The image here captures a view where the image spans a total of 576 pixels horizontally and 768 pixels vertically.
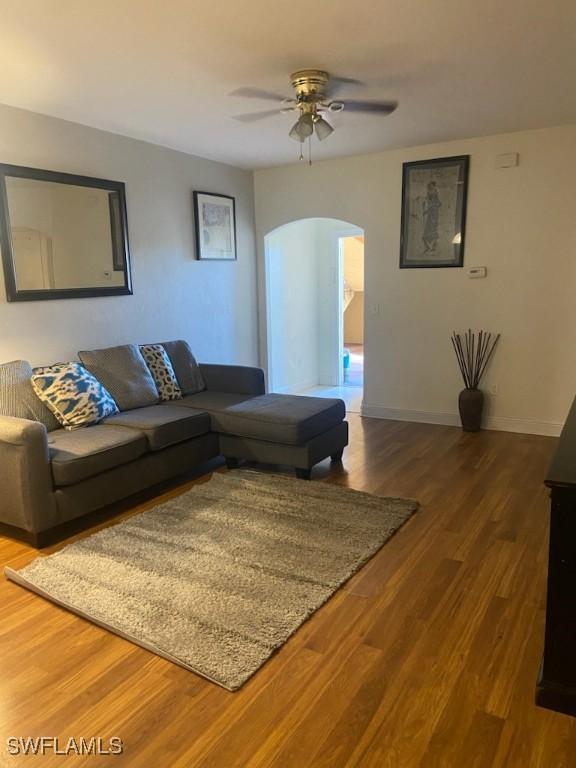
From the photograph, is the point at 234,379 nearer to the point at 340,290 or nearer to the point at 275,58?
the point at 275,58

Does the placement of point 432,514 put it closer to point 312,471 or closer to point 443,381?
point 312,471

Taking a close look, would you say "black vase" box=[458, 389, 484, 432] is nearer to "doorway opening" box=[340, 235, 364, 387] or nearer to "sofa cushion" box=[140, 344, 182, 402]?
"sofa cushion" box=[140, 344, 182, 402]

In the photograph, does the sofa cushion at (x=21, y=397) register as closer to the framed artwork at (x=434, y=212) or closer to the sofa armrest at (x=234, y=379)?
the sofa armrest at (x=234, y=379)

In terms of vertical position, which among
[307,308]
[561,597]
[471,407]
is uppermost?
[307,308]

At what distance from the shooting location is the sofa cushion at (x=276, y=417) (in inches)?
145

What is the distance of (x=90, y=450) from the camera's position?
3084mm

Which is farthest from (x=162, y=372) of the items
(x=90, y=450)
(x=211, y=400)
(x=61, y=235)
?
(x=90, y=450)

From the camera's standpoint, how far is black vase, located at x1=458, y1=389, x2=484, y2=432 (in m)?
4.84

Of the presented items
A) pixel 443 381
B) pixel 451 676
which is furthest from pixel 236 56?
pixel 443 381

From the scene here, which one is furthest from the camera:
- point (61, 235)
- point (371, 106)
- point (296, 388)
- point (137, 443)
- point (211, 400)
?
point (296, 388)

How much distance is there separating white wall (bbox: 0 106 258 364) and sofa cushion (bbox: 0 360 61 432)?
250 mm

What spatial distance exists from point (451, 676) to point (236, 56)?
2933 mm

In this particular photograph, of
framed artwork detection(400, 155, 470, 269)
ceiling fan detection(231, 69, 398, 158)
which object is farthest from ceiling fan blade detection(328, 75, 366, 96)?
framed artwork detection(400, 155, 470, 269)

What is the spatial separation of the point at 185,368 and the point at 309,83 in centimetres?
239
